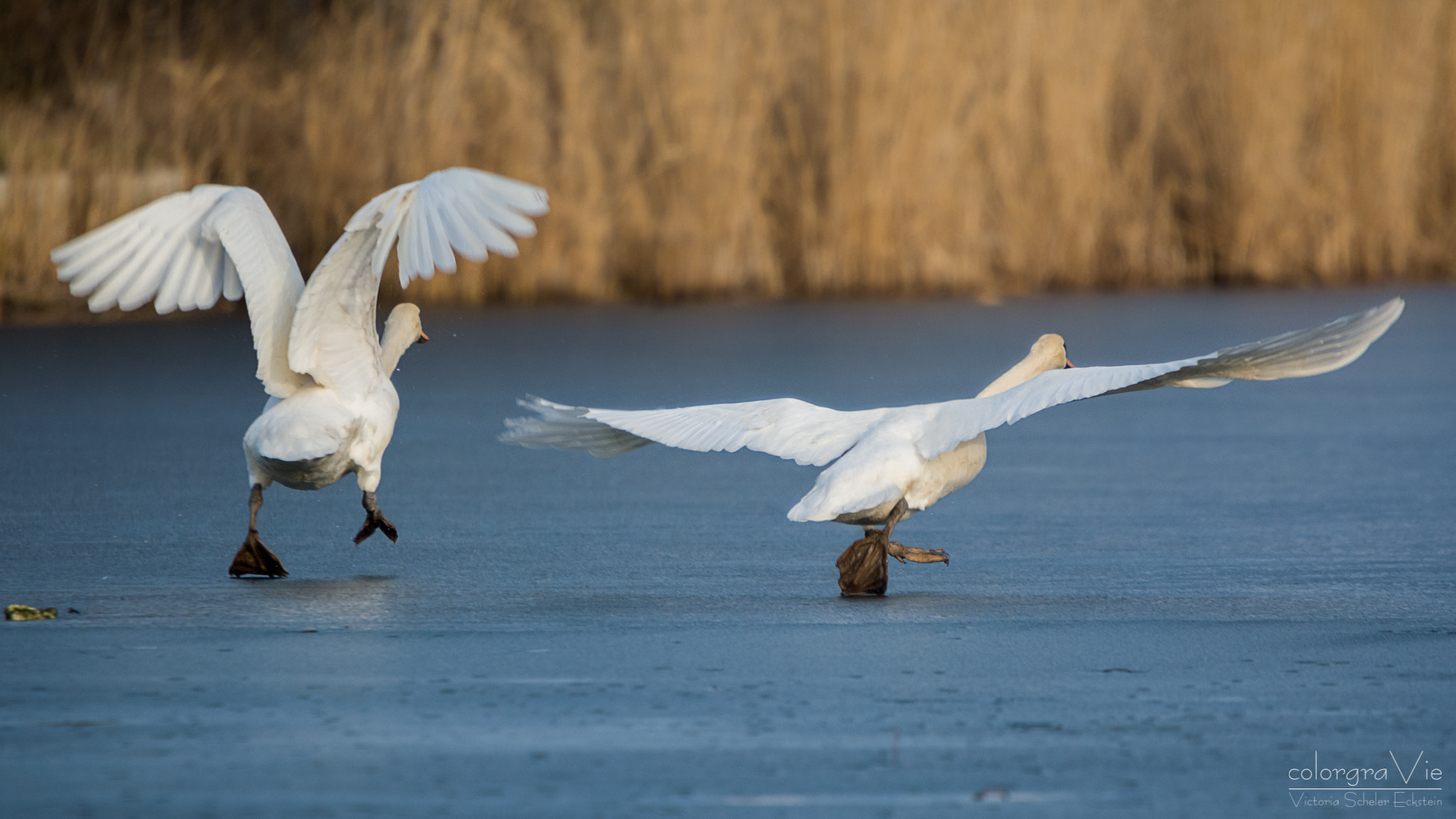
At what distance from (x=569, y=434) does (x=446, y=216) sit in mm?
780

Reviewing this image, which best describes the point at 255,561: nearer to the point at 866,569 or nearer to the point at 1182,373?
the point at 866,569

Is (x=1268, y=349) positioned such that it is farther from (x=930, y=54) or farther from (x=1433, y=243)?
(x=1433, y=243)

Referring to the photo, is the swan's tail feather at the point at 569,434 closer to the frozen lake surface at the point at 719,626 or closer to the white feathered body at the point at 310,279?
the frozen lake surface at the point at 719,626

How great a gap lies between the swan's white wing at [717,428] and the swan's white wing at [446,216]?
1.56 feet

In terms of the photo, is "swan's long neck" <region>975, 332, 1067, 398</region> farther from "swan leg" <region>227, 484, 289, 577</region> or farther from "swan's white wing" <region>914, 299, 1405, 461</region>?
"swan leg" <region>227, 484, 289, 577</region>

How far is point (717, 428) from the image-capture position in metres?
5.25

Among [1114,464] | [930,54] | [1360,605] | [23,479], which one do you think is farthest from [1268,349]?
[930,54]

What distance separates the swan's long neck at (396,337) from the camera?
6.31 metres

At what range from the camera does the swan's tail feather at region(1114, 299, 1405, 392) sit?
454 cm

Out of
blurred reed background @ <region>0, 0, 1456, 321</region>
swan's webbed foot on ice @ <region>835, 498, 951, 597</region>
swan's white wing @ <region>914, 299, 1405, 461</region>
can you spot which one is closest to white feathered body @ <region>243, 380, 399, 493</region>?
swan's webbed foot on ice @ <region>835, 498, 951, 597</region>

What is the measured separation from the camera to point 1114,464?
748 centimetres

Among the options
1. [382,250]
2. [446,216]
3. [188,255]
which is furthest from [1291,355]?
[188,255]

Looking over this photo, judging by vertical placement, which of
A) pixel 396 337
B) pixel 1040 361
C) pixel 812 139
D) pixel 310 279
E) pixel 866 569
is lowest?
pixel 866 569

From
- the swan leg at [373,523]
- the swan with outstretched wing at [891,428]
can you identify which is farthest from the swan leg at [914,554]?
the swan leg at [373,523]
